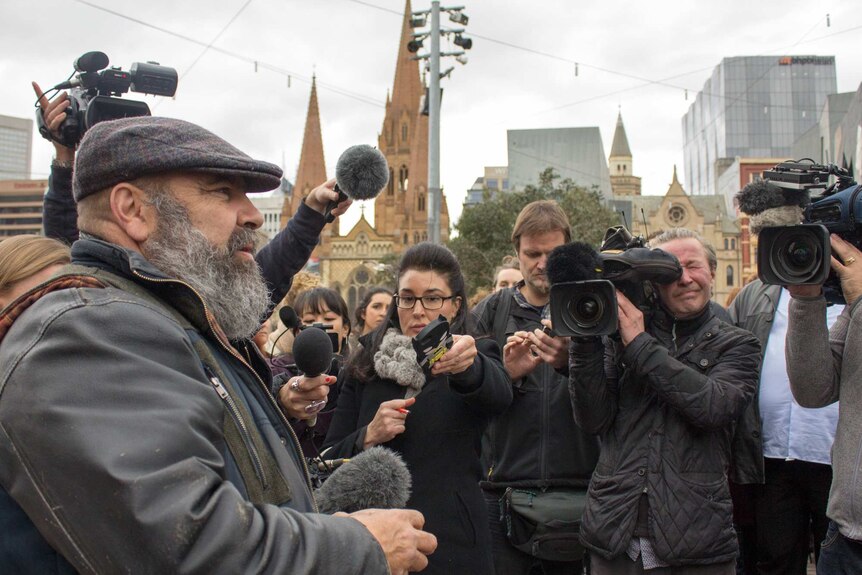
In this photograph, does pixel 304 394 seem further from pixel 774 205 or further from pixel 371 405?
pixel 774 205

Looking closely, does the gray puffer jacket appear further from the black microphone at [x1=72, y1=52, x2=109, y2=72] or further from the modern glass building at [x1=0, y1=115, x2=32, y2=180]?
the modern glass building at [x1=0, y1=115, x2=32, y2=180]

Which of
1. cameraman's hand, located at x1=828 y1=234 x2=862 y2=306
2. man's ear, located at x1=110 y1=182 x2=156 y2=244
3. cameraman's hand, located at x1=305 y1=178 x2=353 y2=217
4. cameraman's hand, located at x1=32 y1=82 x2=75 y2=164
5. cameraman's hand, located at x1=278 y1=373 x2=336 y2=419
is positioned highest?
cameraman's hand, located at x1=32 y1=82 x2=75 y2=164

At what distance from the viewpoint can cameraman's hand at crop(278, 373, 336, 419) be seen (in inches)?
115

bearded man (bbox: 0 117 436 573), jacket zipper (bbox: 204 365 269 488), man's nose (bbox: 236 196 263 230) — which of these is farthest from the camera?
man's nose (bbox: 236 196 263 230)

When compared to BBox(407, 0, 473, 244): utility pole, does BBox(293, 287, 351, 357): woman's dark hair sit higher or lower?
lower

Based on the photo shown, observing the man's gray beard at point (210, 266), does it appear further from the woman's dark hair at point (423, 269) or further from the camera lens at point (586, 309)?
the camera lens at point (586, 309)

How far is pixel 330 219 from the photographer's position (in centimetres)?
336

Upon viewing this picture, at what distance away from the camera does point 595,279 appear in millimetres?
3236

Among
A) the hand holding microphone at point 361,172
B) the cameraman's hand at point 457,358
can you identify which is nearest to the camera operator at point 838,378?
the cameraman's hand at point 457,358

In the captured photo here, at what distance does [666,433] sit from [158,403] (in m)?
2.46

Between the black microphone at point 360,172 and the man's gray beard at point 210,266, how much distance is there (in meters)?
1.04

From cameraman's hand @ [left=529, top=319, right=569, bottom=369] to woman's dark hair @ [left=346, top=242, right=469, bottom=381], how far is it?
0.35m

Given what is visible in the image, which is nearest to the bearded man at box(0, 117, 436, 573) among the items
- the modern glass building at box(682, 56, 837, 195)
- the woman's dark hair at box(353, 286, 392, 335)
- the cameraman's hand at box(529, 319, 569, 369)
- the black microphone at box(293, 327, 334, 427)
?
the black microphone at box(293, 327, 334, 427)

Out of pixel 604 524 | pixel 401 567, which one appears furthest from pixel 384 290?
pixel 401 567
